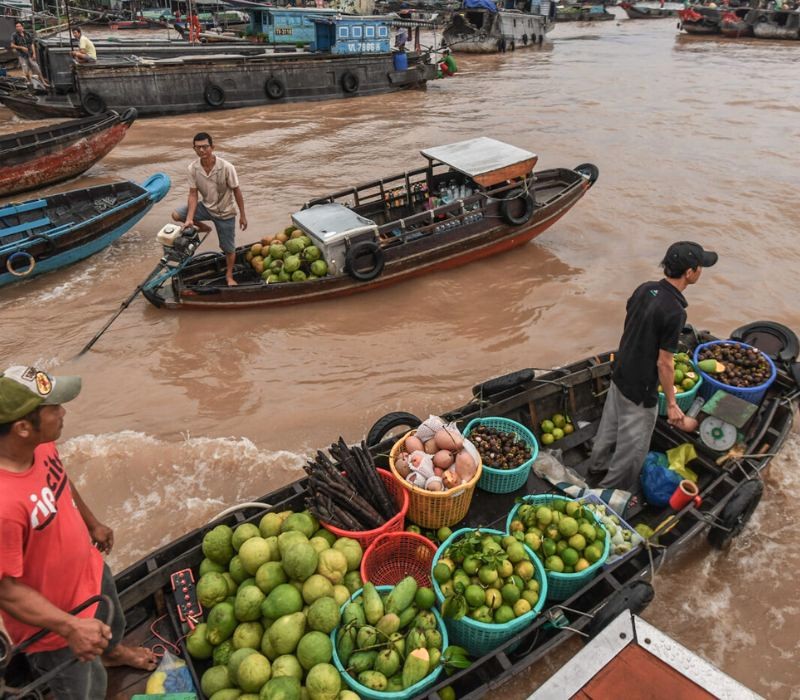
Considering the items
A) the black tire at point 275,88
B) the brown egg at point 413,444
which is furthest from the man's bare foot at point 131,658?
the black tire at point 275,88

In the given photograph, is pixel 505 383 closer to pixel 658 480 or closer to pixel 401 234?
pixel 658 480

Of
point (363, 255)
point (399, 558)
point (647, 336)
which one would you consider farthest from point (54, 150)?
point (647, 336)

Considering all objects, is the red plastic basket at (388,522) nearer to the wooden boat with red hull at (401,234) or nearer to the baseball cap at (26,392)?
the baseball cap at (26,392)

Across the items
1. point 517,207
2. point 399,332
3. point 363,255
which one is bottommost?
point 399,332

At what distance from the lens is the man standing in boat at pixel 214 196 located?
7156mm

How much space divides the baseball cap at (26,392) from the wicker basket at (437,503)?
7.62 ft

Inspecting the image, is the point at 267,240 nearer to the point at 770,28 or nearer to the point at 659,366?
the point at 659,366

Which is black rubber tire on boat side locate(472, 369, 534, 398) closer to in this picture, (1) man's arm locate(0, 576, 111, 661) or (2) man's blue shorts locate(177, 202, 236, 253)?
(1) man's arm locate(0, 576, 111, 661)

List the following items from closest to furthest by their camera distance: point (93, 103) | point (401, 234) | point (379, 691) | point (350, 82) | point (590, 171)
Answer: point (379, 691) < point (401, 234) < point (590, 171) < point (93, 103) < point (350, 82)

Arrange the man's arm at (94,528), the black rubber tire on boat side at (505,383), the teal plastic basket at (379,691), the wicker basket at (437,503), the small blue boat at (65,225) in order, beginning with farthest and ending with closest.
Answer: the small blue boat at (65,225), the black rubber tire on boat side at (505,383), the wicker basket at (437,503), the man's arm at (94,528), the teal plastic basket at (379,691)

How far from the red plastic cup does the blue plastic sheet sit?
17 cm

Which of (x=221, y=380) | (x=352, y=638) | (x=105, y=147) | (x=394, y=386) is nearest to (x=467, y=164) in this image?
(x=394, y=386)

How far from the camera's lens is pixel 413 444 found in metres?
4.29

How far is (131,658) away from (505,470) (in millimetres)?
2792
